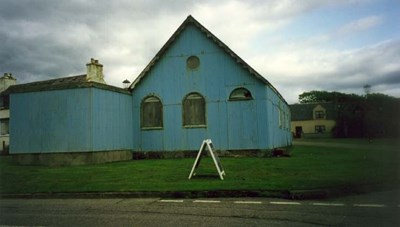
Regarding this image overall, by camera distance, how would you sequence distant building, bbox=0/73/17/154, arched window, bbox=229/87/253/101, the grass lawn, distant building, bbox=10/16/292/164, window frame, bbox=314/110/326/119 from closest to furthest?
the grass lawn, distant building, bbox=10/16/292/164, arched window, bbox=229/87/253/101, distant building, bbox=0/73/17/154, window frame, bbox=314/110/326/119

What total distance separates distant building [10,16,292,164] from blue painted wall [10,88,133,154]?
53 millimetres

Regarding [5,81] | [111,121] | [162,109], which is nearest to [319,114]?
[5,81]

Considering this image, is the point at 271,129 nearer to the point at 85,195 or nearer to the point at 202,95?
the point at 202,95

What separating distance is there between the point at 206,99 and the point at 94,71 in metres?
10.7

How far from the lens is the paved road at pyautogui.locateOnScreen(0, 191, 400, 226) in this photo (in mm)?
7758

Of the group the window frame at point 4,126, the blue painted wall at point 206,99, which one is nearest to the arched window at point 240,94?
the blue painted wall at point 206,99

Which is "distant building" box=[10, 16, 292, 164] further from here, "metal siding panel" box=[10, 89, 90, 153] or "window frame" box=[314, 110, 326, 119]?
"window frame" box=[314, 110, 326, 119]

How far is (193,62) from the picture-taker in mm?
24938

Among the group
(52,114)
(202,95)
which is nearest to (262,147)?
(202,95)

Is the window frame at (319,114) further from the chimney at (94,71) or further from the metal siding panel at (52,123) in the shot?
the metal siding panel at (52,123)

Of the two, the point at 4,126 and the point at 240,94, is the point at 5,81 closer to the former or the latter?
the point at 4,126

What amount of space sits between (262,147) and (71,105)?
11026mm

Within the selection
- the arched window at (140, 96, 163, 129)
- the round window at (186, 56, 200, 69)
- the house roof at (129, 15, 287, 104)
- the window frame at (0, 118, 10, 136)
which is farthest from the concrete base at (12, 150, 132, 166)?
the window frame at (0, 118, 10, 136)

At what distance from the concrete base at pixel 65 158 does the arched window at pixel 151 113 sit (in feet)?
11.7
